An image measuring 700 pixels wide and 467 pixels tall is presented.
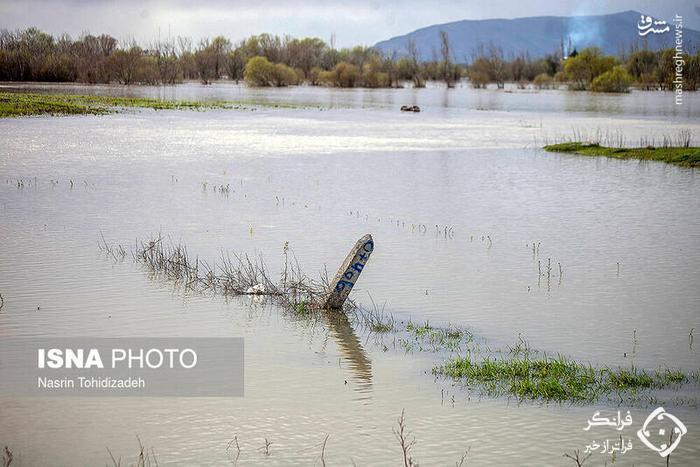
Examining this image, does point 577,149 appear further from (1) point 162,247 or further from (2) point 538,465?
(2) point 538,465

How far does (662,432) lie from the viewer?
7387 mm

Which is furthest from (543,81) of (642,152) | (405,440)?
(405,440)

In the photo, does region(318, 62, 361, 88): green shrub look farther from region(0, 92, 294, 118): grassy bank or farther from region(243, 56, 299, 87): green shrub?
region(0, 92, 294, 118): grassy bank

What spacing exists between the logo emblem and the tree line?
72313 mm

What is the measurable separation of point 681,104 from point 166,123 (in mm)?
36192

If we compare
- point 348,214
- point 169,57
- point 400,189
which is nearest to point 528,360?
point 348,214

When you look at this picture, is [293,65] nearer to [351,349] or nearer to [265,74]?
[265,74]

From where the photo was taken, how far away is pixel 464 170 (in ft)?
87.0

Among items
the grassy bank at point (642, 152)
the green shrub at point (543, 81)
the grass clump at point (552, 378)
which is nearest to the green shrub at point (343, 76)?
the green shrub at point (543, 81)

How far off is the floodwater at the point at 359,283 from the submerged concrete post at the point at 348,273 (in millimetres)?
524

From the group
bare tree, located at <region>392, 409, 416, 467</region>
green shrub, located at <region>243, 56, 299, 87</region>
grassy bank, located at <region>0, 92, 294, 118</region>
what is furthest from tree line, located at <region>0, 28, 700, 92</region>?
bare tree, located at <region>392, 409, 416, 467</region>

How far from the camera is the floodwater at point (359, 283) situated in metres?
7.28

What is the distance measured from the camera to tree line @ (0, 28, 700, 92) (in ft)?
312

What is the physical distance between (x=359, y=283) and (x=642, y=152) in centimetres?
2019
